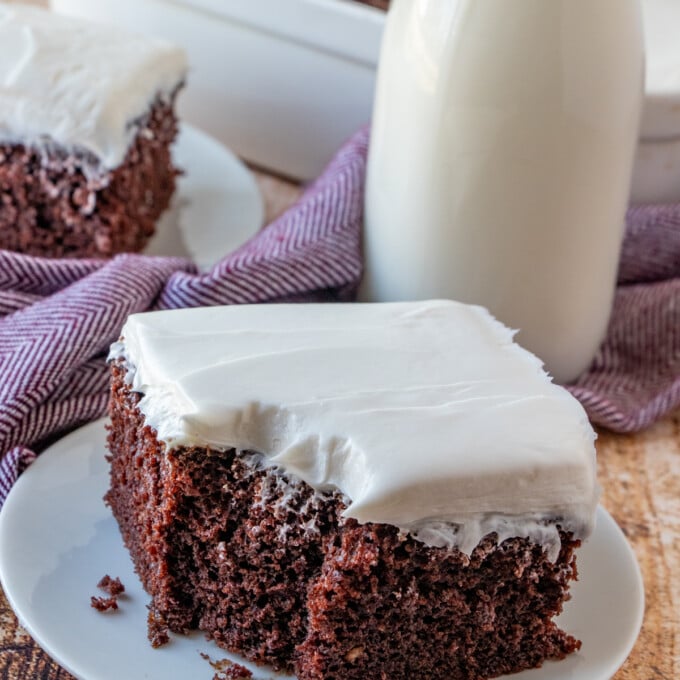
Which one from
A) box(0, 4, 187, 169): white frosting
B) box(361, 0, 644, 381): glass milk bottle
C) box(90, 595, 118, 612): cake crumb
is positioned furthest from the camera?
box(0, 4, 187, 169): white frosting

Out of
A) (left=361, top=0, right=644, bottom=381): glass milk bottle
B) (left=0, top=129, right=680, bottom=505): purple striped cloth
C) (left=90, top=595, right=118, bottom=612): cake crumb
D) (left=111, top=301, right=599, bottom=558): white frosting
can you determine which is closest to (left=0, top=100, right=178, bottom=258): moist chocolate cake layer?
(left=0, top=129, right=680, bottom=505): purple striped cloth

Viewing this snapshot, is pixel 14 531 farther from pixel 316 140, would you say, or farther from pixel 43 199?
pixel 316 140

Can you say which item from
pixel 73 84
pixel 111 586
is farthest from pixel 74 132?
pixel 111 586

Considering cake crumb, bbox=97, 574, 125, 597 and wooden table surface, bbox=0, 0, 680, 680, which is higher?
cake crumb, bbox=97, 574, 125, 597

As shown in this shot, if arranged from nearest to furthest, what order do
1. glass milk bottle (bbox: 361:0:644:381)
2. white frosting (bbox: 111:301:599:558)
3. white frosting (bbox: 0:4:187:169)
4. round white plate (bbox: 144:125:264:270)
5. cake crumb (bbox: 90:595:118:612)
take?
white frosting (bbox: 111:301:599:558) < cake crumb (bbox: 90:595:118:612) < glass milk bottle (bbox: 361:0:644:381) < white frosting (bbox: 0:4:187:169) < round white plate (bbox: 144:125:264:270)

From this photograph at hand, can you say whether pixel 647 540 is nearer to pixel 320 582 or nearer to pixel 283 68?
pixel 320 582

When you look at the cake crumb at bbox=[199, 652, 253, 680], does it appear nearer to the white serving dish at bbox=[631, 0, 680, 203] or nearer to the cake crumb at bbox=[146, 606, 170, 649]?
the cake crumb at bbox=[146, 606, 170, 649]

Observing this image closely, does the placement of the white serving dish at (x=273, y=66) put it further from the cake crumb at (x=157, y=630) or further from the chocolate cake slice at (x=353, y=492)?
the cake crumb at (x=157, y=630)
